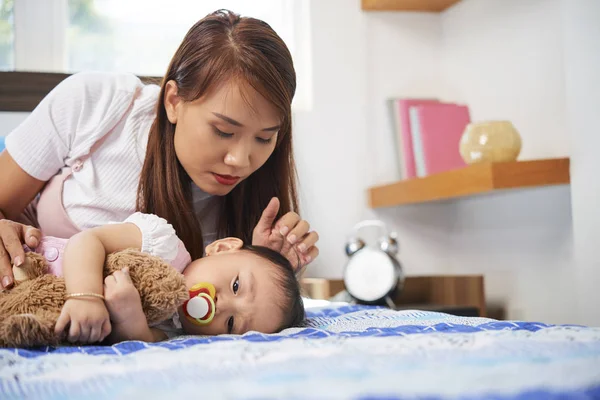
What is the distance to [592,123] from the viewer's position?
6.70 ft

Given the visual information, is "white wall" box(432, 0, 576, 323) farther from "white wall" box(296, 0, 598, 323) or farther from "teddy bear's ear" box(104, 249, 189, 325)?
"teddy bear's ear" box(104, 249, 189, 325)

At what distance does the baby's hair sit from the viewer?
1.24 metres

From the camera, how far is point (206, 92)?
1479mm

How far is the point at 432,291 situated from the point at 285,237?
57.2 inches

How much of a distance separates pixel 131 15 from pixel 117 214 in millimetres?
1632

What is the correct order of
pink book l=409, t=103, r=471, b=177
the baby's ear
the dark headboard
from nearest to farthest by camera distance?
1. the baby's ear
2. the dark headboard
3. pink book l=409, t=103, r=471, b=177

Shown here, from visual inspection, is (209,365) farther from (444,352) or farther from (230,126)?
→ (230,126)

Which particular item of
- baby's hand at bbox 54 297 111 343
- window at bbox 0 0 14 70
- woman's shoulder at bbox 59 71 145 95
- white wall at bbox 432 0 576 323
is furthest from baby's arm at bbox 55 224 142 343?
window at bbox 0 0 14 70

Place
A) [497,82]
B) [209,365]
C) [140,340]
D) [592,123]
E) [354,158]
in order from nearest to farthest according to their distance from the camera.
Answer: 1. [209,365]
2. [140,340]
3. [592,123]
4. [497,82]
5. [354,158]

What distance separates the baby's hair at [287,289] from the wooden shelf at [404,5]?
2.01 meters

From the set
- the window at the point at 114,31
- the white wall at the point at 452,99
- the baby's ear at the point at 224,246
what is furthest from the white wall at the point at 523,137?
the baby's ear at the point at 224,246

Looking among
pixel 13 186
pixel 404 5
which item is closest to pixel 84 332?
pixel 13 186

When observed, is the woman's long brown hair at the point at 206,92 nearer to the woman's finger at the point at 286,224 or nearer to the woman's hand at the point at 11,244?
the woman's finger at the point at 286,224

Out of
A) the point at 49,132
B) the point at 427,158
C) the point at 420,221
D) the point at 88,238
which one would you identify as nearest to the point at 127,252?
the point at 88,238
